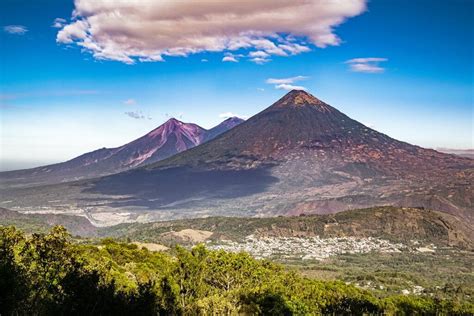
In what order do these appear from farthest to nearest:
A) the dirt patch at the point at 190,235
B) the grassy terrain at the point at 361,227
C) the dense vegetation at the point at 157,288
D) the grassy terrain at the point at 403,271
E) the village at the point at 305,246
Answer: the grassy terrain at the point at 361,227, the dirt patch at the point at 190,235, the village at the point at 305,246, the grassy terrain at the point at 403,271, the dense vegetation at the point at 157,288

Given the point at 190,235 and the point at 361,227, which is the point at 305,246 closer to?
the point at 361,227

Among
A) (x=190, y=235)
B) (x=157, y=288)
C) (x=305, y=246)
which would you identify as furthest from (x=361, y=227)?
(x=157, y=288)

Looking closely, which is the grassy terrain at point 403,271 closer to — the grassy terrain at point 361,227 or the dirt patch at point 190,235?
the grassy terrain at point 361,227

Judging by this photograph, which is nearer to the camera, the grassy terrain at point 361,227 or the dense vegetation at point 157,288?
the dense vegetation at point 157,288

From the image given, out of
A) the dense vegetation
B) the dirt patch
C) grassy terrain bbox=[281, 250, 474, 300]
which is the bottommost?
grassy terrain bbox=[281, 250, 474, 300]

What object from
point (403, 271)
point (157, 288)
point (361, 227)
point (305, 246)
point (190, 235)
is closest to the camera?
point (157, 288)

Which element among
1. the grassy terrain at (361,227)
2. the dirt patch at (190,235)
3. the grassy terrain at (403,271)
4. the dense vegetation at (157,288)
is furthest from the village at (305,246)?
the dense vegetation at (157,288)

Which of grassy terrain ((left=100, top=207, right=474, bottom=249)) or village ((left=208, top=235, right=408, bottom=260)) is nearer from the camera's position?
village ((left=208, top=235, right=408, bottom=260))

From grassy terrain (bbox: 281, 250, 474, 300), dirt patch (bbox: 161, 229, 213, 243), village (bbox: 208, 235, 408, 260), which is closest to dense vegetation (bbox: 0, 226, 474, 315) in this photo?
grassy terrain (bbox: 281, 250, 474, 300)

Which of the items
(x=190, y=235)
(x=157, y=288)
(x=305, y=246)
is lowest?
(x=305, y=246)

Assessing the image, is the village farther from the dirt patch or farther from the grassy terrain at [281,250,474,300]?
the dirt patch
